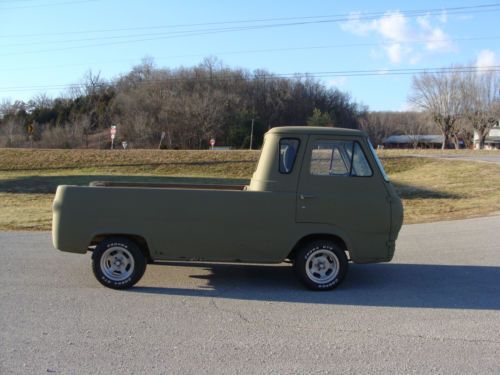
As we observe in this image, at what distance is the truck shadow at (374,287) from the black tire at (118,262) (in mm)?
213

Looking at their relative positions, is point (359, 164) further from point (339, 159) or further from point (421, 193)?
point (421, 193)

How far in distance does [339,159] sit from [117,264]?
3.21 meters

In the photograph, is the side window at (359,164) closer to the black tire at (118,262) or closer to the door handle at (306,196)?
the door handle at (306,196)

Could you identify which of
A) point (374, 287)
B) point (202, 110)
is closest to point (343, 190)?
point (374, 287)

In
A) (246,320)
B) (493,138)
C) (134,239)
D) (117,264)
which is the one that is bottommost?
(246,320)


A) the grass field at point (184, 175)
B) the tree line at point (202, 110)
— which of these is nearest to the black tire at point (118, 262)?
the grass field at point (184, 175)

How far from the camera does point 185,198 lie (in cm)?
643

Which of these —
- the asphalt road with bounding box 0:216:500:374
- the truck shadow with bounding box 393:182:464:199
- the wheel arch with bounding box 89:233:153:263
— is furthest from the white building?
the wheel arch with bounding box 89:233:153:263

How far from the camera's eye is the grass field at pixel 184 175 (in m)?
15.9

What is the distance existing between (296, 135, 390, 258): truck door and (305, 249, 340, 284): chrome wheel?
0.40 metres

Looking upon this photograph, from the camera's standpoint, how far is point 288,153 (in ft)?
21.8

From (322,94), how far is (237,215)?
109767 mm

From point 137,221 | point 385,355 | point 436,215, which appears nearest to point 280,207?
point 137,221

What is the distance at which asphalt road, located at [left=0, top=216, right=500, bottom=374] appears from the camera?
4.36 meters
